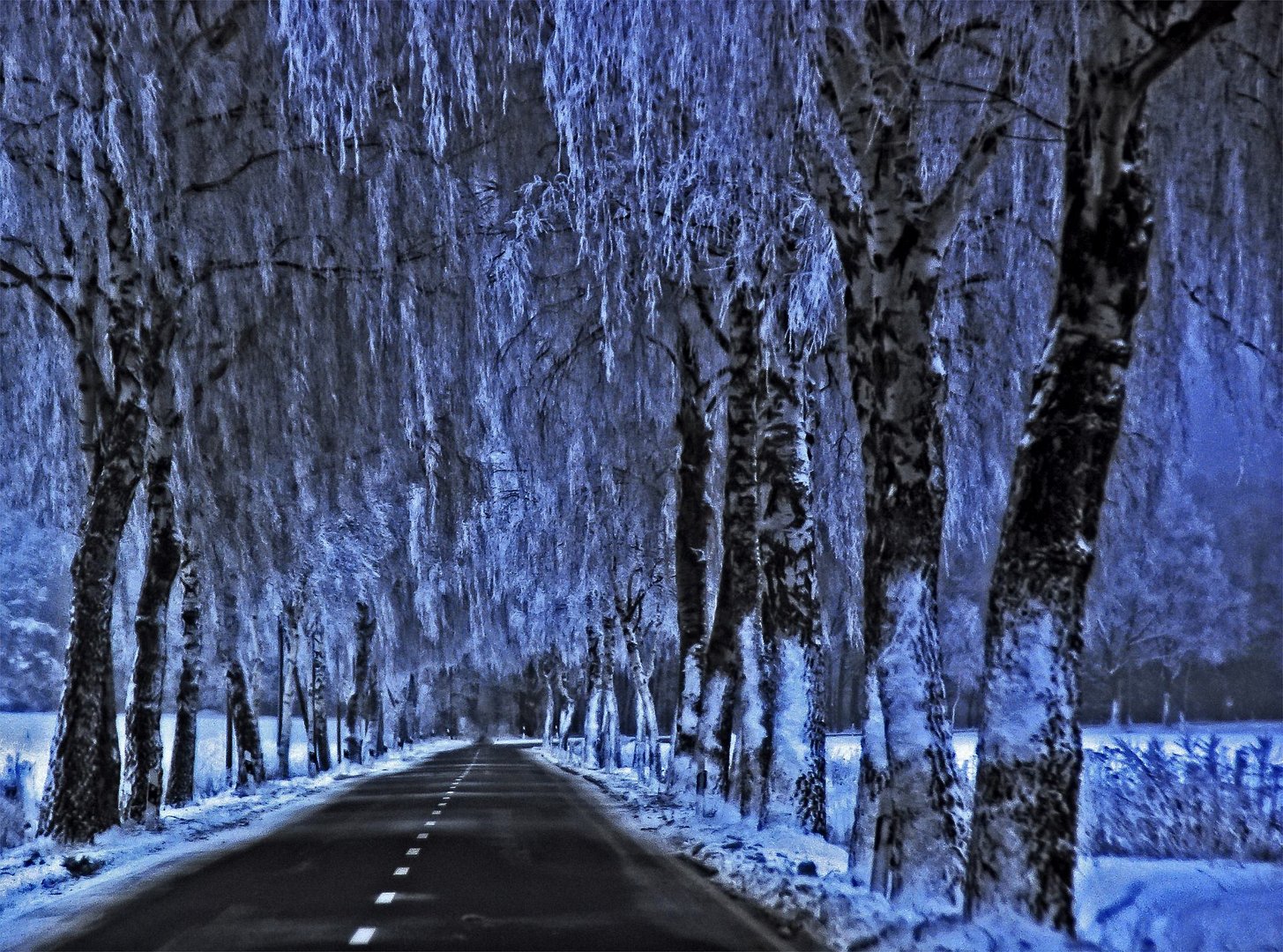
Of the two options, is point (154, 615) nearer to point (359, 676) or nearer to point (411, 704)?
point (359, 676)

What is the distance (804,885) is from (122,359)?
1111 cm

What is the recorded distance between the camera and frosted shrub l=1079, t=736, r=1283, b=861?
14836mm

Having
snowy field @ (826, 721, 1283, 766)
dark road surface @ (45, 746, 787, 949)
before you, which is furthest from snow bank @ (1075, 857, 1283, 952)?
snowy field @ (826, 721, 1283, 766)

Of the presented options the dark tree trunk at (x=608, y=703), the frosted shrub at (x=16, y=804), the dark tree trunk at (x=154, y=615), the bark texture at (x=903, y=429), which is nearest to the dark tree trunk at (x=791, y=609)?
the bark texture at (x=903, y=429)

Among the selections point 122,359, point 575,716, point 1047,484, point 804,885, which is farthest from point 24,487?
point 575,716

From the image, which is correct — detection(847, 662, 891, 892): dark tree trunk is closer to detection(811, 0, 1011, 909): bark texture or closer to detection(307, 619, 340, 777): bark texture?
detection(811, 0, 1011, 909): bark texture

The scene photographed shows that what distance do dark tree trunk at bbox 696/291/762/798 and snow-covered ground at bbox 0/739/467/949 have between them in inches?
281

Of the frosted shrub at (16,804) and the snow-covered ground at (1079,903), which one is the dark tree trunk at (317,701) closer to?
the frosted shrub at (16,804)

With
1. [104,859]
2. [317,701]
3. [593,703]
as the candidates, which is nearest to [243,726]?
[317,701]

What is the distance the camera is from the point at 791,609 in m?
19.3

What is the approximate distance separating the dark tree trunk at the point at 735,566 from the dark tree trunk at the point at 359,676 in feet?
93.4

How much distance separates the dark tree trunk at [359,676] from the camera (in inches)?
2046

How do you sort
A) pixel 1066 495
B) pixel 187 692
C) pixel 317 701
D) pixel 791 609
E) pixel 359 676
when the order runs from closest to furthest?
1. pixel 1066 495
2. pixel 791 609
3. pixel 187 692
4. pixel 317 701
5. pixel 359 676

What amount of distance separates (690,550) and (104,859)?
41.5 ft
